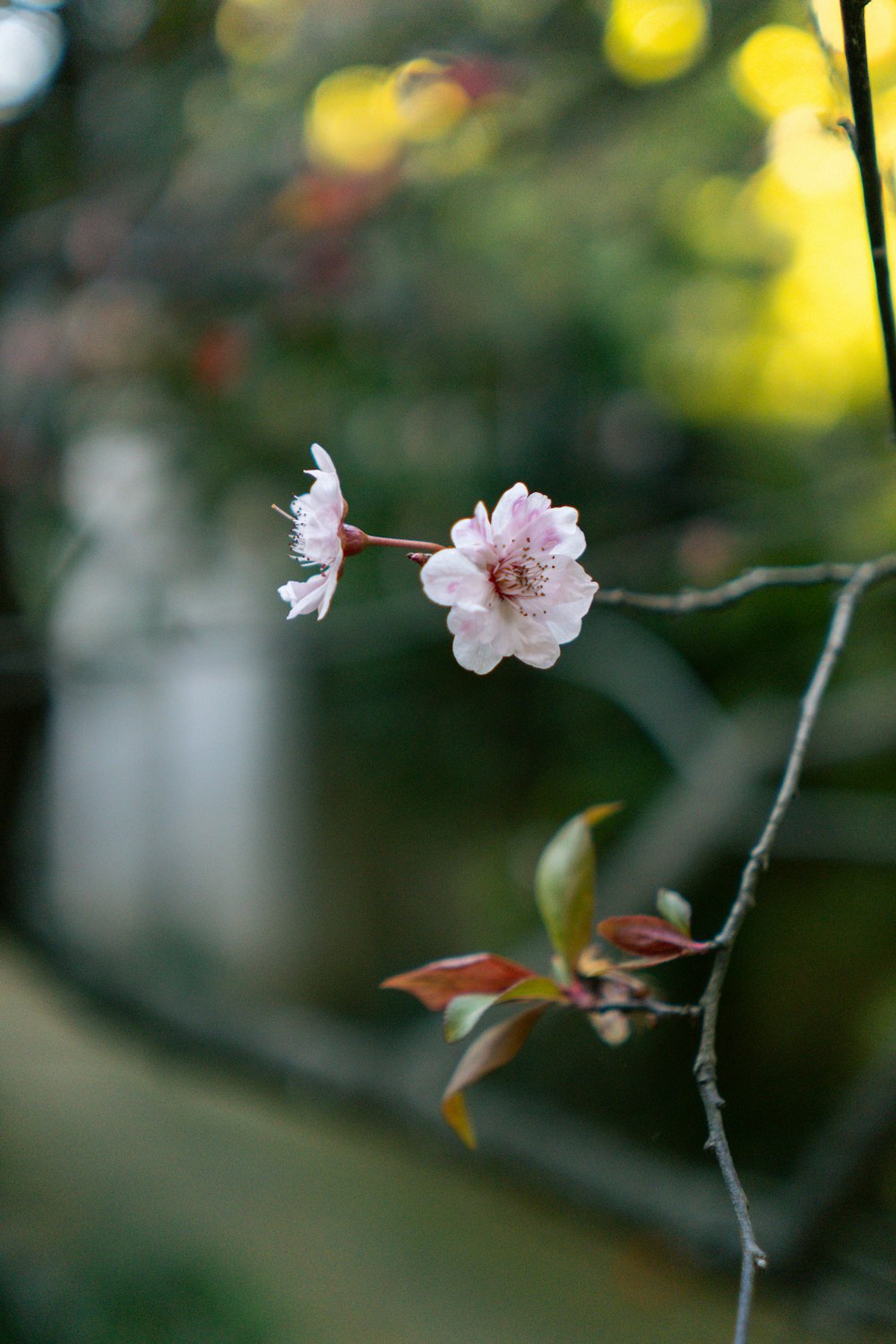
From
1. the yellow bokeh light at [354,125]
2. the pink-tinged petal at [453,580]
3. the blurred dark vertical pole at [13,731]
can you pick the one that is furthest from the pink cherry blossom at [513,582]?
the blurred dark vertical pole at [13,731]

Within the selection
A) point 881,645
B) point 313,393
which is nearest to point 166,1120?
point 313,393

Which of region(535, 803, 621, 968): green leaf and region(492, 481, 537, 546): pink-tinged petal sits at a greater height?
region(492, 481, 537, 546): pink-tinged petal

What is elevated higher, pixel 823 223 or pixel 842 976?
pixel 823 223

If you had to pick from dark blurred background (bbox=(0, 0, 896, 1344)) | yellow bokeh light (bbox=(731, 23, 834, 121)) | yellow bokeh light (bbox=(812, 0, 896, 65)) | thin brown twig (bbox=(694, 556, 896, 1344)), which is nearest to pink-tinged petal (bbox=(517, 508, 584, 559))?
thin brown twig (bbox=(694, 556, 896, 1344))

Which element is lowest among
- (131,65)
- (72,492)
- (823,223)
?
(72,492)

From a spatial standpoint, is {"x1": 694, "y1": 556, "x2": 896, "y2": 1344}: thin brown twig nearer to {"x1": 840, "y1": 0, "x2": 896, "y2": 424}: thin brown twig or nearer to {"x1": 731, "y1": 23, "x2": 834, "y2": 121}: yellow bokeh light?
{"x1": 840, "y1": 0, "x2": 896, "y2": 424}: thin brown twig

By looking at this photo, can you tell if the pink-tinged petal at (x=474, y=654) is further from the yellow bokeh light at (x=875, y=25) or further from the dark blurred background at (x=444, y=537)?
the dark blurred background at (x=444, y=537)

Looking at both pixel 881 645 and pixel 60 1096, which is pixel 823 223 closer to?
pixel 881 645
